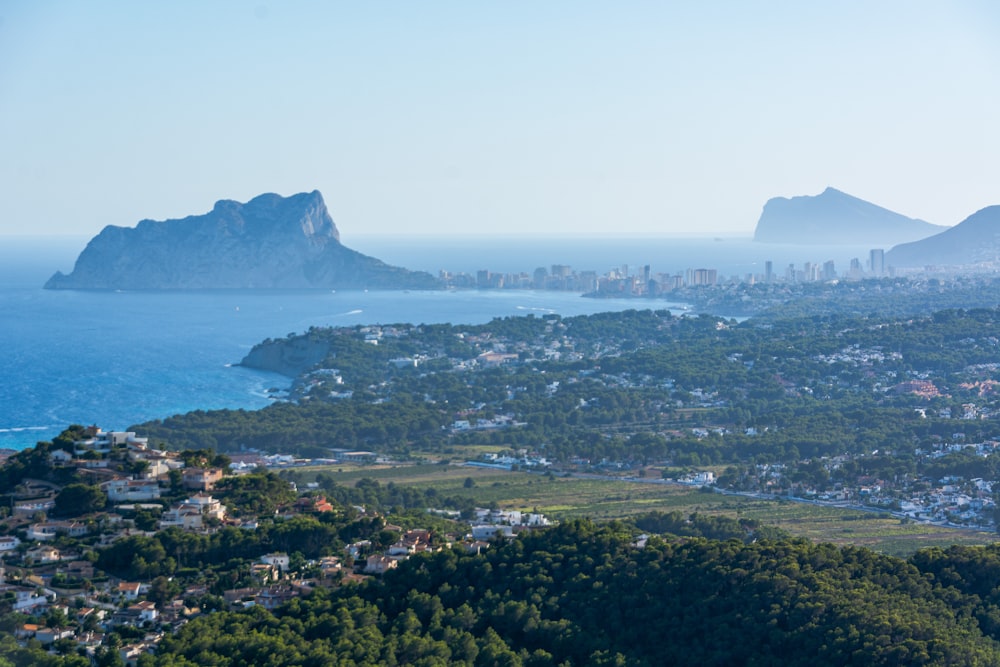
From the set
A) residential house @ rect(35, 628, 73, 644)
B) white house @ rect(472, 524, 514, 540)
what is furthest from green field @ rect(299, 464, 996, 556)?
residential house @ rect(35, 628, 73, 644)

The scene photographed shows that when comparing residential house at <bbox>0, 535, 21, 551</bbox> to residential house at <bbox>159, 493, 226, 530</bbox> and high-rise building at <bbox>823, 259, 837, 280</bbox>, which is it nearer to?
residential house at <bbox>159, 493, 226, 530</bbox>

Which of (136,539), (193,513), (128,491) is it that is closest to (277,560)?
(136,539)

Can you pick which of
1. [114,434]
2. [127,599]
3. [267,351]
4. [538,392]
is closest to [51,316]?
[267,351]

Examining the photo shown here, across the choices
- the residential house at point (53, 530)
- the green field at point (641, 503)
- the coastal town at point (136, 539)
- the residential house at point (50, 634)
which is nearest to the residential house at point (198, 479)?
the coastal town at point (136, 539)

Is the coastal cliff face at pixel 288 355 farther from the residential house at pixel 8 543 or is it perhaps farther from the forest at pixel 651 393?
the residential house at pixel 8 543

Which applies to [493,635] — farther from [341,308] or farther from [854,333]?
[341,308]

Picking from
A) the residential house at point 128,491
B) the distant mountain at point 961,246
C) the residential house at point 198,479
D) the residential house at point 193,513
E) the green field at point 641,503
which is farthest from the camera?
the distant mountain at point 961,246

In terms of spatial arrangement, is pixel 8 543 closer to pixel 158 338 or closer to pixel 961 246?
pixel 158 338
